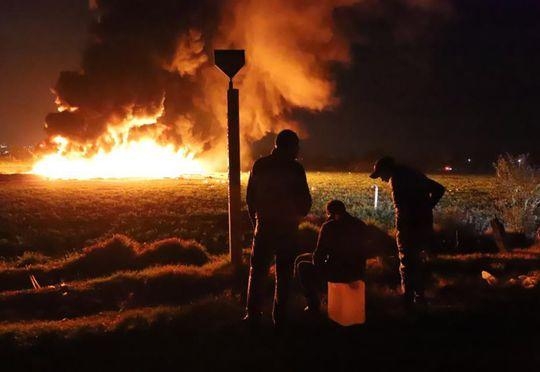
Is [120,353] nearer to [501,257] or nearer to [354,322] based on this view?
[354,322]

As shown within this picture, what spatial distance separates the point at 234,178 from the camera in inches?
354

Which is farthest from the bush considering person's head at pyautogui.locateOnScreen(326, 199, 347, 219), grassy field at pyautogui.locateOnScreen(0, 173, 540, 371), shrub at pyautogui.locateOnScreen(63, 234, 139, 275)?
person's head at pyautogui.locateOnScreen(326, 199, 347, 219)

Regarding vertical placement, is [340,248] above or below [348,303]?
above

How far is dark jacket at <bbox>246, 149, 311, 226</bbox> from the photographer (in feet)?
18.5

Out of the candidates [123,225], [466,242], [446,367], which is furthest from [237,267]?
[123,225]

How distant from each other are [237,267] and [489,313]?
4102 mm

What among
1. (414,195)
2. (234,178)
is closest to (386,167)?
(414,195)

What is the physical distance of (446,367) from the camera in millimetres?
4863

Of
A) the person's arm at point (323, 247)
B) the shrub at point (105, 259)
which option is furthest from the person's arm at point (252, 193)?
the shrub at point (105, 259)

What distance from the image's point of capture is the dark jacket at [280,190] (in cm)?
563

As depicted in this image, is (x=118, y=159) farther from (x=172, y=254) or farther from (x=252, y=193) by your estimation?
(x=252, y=193)

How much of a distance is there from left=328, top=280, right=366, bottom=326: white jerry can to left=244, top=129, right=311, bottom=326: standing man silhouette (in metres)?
0.66

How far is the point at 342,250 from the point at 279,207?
94 centimetres

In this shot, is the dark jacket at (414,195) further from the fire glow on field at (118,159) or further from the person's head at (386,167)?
the fire glow on field at (118,159)
